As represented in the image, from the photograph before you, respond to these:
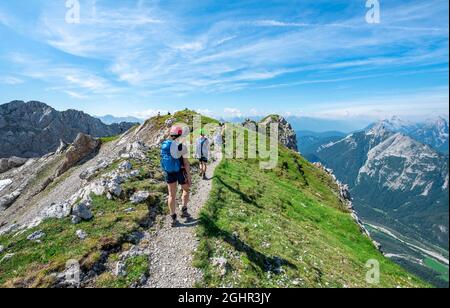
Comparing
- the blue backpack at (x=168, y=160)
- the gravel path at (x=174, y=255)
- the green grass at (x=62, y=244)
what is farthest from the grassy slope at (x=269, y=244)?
the green grass at (x=62, y=244)

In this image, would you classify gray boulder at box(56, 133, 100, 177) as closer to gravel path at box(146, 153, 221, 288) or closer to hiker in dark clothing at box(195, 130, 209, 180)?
hiker in dark clothing at box(195, 130, 209, 180)

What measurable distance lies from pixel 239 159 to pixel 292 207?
18.7 metres

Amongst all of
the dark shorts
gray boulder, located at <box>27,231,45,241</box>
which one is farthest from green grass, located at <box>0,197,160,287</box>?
the dark shorts

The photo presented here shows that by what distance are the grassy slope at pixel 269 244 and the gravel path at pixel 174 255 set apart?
24.7 inches

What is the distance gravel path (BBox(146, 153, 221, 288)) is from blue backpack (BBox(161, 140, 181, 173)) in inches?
158

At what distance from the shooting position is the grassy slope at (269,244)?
16.6m

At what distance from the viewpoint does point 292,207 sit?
Answer: 1398 inches

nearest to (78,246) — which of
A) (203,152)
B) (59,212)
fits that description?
(59,212)

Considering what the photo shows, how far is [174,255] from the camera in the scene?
17000 millimetres

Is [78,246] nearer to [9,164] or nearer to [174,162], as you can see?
[174,162]

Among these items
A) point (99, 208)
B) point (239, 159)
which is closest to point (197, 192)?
point (99, 208)

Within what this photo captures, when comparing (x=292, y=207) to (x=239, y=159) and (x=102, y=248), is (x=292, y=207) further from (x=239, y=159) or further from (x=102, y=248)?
(x=102, y=248)
